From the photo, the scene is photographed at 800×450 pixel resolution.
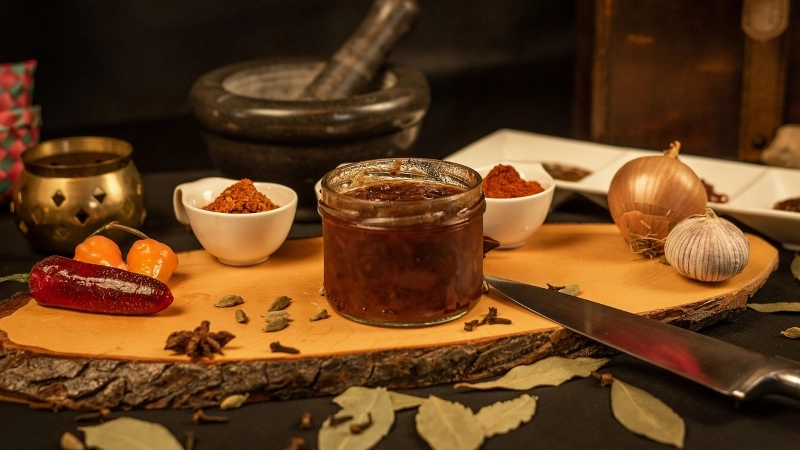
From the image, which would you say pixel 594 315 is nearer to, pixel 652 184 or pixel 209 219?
pixel 652 184

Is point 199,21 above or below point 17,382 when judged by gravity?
above

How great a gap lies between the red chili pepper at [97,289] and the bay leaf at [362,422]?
576 mm

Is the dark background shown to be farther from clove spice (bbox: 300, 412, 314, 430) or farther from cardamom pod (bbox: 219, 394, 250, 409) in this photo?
clove spice (bbox: 300, 412, 314, 430)

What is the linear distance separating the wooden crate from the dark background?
0.71 metres

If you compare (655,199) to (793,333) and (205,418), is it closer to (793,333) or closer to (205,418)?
(793,333)

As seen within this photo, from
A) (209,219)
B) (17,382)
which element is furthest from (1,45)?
(17,382)

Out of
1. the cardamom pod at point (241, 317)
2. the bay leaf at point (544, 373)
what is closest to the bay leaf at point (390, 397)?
the bay leaf at point (544, 373)

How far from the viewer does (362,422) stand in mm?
2111

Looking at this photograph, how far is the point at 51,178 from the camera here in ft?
9.82

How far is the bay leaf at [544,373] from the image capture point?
226cm

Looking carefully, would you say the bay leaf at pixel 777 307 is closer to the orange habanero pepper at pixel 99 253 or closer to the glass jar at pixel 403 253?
the glass jar at pixel 403 253

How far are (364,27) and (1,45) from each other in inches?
69.4

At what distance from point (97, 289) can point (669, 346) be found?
1362mm

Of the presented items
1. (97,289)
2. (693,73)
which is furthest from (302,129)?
(693,73)
